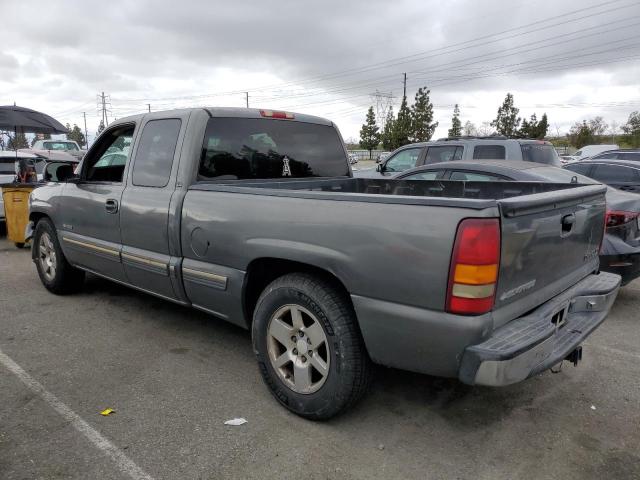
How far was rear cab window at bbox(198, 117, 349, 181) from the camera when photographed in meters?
3.61

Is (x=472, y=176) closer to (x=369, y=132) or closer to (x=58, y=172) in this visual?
(x=58, y=172)

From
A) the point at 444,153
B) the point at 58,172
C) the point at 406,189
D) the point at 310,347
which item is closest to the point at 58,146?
the point at 58,172

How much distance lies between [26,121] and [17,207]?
15.6 feet

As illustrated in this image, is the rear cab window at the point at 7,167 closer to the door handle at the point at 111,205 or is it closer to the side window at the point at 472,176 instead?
the door handle at the point at 111,205

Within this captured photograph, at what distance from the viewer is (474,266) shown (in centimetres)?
212

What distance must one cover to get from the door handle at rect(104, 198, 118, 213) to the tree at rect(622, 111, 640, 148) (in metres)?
55.2

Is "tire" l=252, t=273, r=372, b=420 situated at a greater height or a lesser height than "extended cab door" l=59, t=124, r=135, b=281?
lesser

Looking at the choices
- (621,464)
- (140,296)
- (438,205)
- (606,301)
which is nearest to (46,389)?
(140,296)

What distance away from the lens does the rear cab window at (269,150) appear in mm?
3611

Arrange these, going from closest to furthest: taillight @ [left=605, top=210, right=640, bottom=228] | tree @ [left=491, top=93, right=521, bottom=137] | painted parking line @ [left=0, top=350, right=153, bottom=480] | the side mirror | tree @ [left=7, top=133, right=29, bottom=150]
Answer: painted parking line @ [left=0, top=350, right=153, bottom=480] < taillight @ [left=605, top=210, right=640, bottom=228] < the side mirror < tree @ [left=7, top=133, right=29, bottom=150] < tree @ [left=491, top=93, right=521, bottom=137]

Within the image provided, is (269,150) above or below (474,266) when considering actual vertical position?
above

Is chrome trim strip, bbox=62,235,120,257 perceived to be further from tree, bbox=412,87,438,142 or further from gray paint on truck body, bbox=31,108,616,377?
tree, bbox=412,87,438,142

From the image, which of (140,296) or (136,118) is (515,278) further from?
(140,296)

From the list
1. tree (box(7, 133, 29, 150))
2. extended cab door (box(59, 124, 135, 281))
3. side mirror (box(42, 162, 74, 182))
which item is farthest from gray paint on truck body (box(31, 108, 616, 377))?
tree (box(7, 133, 29, 150))
